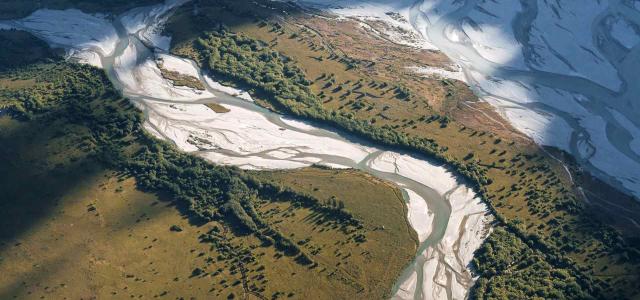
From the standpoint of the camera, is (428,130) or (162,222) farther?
(428,130)

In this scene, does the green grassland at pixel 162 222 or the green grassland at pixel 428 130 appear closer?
the green grassland at pixel 162 222

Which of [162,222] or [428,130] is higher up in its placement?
[428,130]

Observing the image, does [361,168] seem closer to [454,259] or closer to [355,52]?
[454,259]

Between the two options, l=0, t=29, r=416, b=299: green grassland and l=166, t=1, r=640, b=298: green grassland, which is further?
l=166, t=1, r=640, b=298: green grassland
